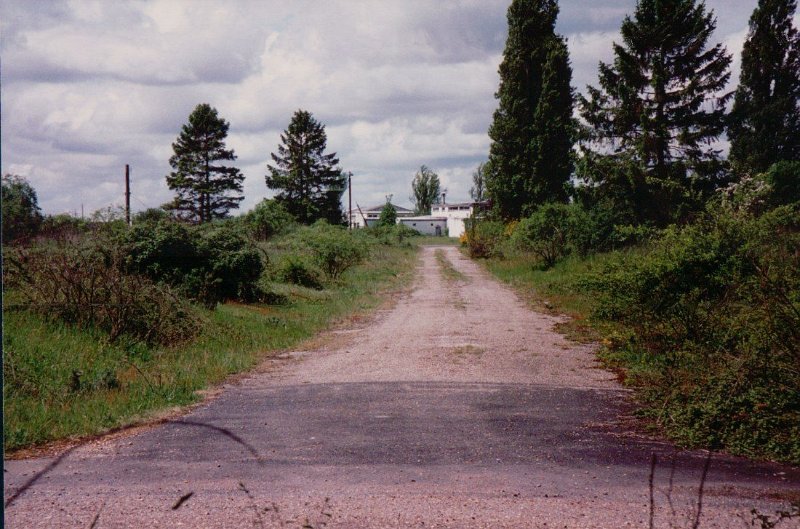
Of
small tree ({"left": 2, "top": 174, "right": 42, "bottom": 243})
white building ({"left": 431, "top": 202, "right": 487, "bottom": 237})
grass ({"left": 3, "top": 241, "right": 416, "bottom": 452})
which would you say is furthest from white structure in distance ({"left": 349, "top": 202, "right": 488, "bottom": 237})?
grass ({"left": 3, "top": 241, "right": 416, "bottom": 452})

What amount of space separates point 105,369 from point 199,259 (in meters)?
8.29

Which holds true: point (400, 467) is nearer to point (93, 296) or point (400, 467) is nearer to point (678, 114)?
point (93, 296)

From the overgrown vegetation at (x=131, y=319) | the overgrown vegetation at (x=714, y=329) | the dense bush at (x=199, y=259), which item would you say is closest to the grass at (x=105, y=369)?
the overgrown vegetation at (x=131, y=319)

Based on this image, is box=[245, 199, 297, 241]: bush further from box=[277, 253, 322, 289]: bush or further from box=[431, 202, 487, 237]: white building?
box=[431, 202, 487, 237]: white building

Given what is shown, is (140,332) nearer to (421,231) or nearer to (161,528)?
(161,528)

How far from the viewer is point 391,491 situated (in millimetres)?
4898

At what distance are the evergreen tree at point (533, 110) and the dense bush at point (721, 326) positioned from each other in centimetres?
2863

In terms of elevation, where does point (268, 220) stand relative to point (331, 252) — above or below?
above

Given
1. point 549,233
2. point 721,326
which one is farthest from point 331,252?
point 721,326

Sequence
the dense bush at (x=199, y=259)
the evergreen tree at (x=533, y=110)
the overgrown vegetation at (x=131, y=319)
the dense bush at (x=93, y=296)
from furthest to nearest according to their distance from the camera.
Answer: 1. the evergreen tree at (x=533, y=110)
2. the dense bush at (x=199, y=259)
3. the dense bush at (x=93, y=296)
4. the overgrown vegetation at (x=131, y=319)

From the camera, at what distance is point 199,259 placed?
17.2 meters

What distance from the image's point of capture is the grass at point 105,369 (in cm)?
706

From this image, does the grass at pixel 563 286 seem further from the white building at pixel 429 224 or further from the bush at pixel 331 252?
the white building at pixel 429 224

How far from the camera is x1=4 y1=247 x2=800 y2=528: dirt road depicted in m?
4.51
